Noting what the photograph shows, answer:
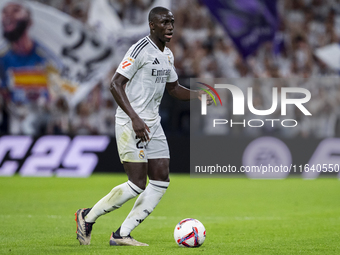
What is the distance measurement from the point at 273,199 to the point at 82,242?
5.89 m

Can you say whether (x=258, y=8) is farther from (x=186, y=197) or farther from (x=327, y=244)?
(x=327, y=244)

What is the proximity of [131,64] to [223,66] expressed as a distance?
12.1m

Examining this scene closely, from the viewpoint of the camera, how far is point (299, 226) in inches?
306

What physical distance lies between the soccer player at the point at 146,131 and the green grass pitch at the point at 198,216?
36 cm

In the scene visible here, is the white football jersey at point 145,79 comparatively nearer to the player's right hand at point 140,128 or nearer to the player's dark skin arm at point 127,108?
the player's dark skin arm at point 127,108

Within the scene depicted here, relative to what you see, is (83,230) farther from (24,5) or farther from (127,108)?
(24,5)

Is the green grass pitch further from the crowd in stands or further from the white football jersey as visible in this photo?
A: the crowd in stands

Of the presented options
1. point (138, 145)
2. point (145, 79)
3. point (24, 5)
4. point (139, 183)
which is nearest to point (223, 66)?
point (24, 5)

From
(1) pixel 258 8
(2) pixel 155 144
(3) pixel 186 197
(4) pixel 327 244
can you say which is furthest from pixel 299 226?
(1) pixel 258 8

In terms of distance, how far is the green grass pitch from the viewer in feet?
19.5

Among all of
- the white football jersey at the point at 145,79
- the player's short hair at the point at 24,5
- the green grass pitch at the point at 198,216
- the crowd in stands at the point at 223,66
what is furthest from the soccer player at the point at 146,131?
the player's short hair at the point at 24,5

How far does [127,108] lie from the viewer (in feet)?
18.4

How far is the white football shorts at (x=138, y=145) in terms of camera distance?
19.2 feet

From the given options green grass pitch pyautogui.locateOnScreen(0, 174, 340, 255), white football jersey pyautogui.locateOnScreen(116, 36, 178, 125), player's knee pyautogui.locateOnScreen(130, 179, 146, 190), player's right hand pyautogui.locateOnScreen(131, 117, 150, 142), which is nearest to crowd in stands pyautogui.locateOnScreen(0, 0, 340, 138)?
green grass pitch pyautogui.locateOnScreen(0, 174, 340, 255)
